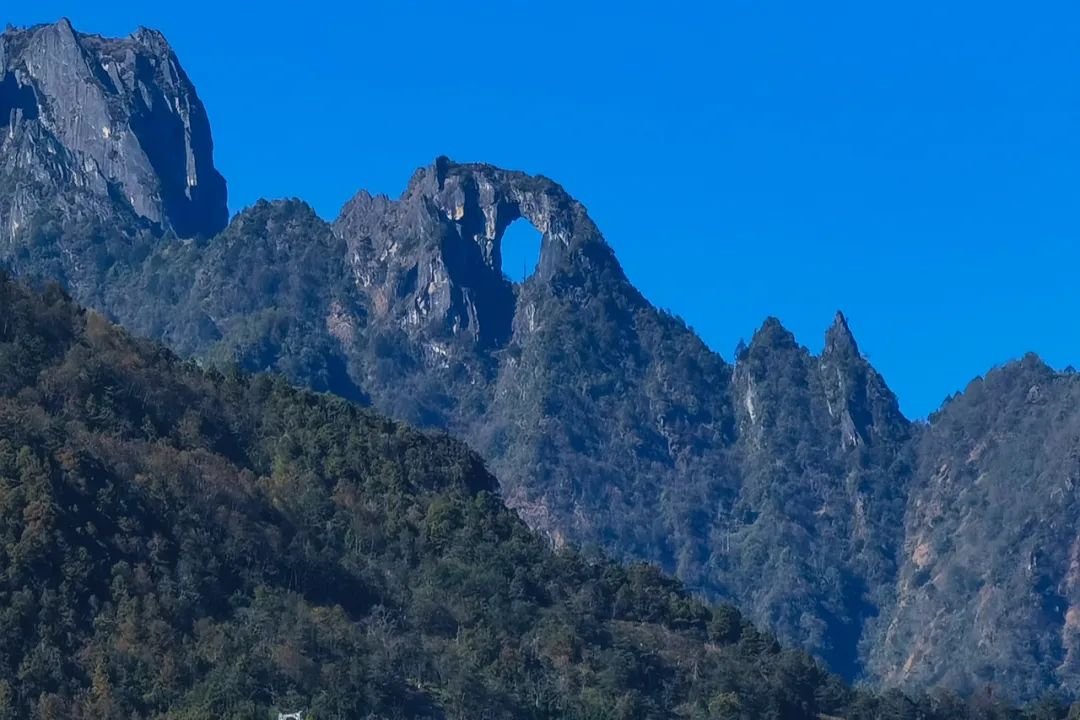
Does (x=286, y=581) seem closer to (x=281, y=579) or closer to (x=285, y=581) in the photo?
(x=285, y=581)

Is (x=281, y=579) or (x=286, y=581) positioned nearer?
(x=281, y=579)

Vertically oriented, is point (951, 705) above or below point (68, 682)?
above

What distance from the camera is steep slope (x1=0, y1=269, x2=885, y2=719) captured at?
4564 inches

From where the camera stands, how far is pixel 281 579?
128 metres

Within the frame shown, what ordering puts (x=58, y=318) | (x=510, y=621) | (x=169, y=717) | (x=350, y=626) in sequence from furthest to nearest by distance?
(x=58, y=318) → (x=510, y=621) → (x=350, y=626) → (x=169, y=717)

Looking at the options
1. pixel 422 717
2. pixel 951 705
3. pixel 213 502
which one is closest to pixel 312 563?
pixel 213 502

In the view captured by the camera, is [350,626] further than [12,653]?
Yes

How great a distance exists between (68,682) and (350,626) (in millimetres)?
17417

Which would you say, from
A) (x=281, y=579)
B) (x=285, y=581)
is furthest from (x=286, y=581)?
(x=281, y=579)

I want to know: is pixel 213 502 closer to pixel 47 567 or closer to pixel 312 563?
pixel 312 563

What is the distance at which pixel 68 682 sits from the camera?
11219 centimetres

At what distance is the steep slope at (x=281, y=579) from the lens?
11594cm

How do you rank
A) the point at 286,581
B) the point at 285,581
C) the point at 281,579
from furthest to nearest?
the point at 286,581, the point at 285,581, the point at 281,579

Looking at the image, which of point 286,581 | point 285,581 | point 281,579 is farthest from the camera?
point 286,581
